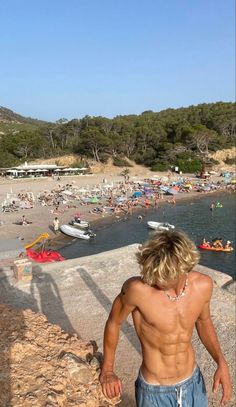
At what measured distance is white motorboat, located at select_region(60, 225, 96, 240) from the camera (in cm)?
2802

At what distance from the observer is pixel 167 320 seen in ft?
9.12

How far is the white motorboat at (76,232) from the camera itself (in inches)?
1103

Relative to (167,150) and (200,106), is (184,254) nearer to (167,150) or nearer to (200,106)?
(167,150)

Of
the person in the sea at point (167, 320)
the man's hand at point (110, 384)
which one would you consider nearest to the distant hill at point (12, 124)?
the man's hand at point (110, 384)

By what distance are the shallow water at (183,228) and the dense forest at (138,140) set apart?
21753 mm

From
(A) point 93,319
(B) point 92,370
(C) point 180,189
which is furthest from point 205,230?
(B) point 92,370

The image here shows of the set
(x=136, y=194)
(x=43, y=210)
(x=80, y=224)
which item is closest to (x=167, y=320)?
(x=80, y=224)

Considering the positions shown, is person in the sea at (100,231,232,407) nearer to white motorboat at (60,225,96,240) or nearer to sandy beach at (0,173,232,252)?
sandy beach at (0,173,232,252)

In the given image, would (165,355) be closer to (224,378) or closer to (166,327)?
(166,327)

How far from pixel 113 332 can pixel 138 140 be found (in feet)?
221

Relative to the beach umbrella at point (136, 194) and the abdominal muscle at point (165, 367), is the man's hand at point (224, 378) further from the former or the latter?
the beach umbrella at point (136, 194)

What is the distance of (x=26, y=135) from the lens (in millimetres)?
69688

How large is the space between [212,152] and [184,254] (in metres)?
68.8

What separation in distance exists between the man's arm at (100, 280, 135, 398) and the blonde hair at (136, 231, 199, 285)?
0.22 metres
